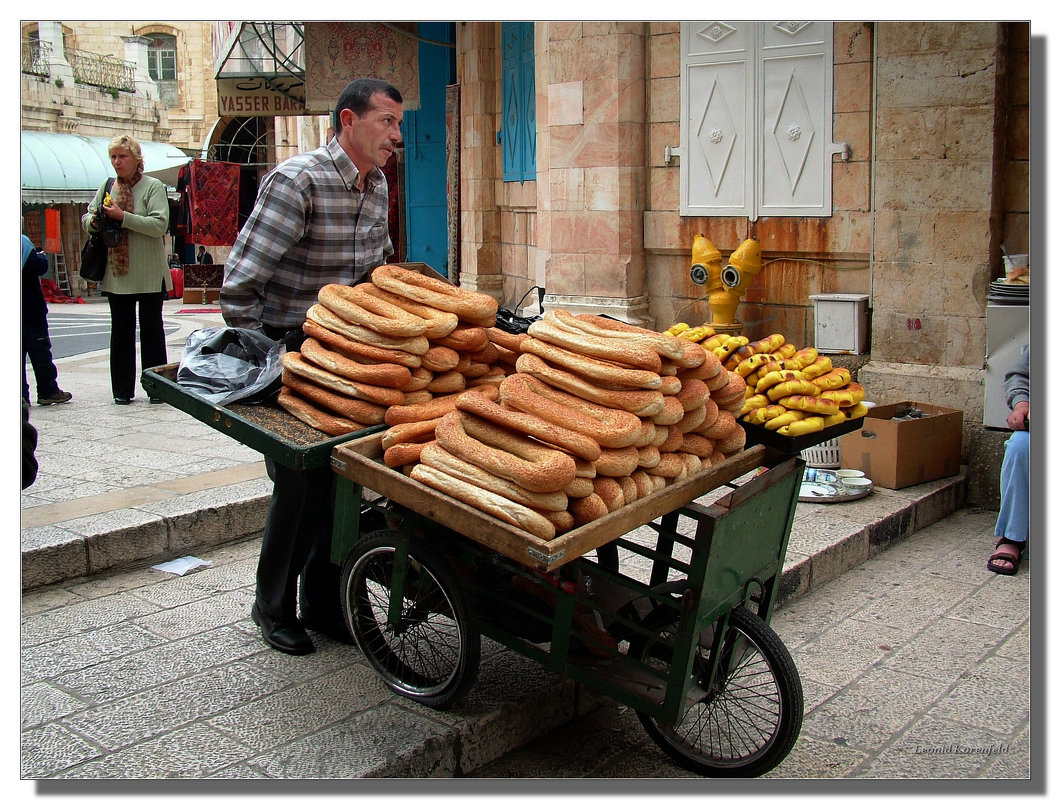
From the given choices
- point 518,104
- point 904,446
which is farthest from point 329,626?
point 518,104

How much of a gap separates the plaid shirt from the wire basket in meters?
3.43

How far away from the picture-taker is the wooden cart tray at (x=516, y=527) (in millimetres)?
2600

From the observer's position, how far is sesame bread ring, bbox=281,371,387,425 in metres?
3.26

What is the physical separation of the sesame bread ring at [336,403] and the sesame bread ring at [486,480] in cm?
34

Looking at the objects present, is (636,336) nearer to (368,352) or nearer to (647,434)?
(647,434)

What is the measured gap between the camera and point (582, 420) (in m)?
2.86

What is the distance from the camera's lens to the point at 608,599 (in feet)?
11.5

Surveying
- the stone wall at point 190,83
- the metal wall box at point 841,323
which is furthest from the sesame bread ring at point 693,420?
the stone wall at point 190,83

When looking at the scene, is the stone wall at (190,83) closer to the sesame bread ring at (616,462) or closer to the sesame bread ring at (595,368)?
the sesame bread ring at (595,368)

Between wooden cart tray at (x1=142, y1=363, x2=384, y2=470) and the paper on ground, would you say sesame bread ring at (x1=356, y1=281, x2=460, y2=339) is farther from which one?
the paper on ground

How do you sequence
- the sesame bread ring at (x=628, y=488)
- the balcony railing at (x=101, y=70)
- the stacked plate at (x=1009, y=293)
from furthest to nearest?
the balcony railing at (x=101, y=70) → the stacked plate at (x=1009, y=293) → the sesame bread ring at (x=628, y=488)

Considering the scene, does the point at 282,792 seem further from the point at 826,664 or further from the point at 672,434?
the point at 826,664

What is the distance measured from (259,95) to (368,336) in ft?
45.1

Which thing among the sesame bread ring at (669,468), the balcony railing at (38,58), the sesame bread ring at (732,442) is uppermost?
the balcony railing at (38,58)
